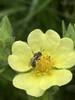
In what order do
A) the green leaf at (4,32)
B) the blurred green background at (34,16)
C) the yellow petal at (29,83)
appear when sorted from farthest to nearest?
the blurred green background at (34,16) < the green leaf at (4,32) < the yellow petal at (29,83)

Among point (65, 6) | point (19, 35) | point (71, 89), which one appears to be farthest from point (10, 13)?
point (71, 89)

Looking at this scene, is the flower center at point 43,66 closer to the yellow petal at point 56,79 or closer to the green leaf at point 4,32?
the yellow petal at point 56,79

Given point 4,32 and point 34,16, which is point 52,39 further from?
point 34,16

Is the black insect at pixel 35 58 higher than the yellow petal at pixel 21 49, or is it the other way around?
the yellow petal at pixel 21 49

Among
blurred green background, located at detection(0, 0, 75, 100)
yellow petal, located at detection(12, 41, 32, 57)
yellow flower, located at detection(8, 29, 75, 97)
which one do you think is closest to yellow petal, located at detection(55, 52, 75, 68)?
yellow flower, located at detection(8, 29, 75, 97)

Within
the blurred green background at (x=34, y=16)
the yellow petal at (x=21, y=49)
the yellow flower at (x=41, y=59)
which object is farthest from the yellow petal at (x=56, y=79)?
the blurred green background at (x=34, y=16)

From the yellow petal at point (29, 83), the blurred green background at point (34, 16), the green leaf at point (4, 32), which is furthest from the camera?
the blurred green background at point (34, 16)

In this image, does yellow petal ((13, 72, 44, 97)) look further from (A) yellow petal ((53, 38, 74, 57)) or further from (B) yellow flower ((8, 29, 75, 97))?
(A) yellow petal ((53, 38, 74, 57))
